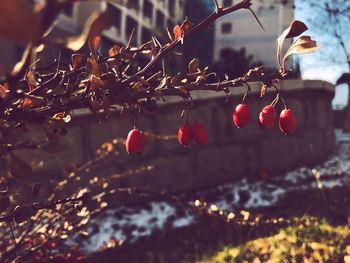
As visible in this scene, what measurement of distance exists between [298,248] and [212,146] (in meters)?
2.45

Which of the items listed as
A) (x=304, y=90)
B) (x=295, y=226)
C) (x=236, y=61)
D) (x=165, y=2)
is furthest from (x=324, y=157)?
(x=165, y=2)

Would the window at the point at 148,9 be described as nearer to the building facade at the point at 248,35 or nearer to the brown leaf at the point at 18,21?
the building facade at the point at 248,35

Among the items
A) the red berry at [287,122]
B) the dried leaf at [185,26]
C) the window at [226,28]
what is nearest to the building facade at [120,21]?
the window at [226,28]

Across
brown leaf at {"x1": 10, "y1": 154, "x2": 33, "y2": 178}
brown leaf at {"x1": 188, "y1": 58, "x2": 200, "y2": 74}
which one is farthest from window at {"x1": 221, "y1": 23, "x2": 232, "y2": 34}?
brown leaf at {"x1": 10, "y1": 154, "x2": 33, "y2": 178}

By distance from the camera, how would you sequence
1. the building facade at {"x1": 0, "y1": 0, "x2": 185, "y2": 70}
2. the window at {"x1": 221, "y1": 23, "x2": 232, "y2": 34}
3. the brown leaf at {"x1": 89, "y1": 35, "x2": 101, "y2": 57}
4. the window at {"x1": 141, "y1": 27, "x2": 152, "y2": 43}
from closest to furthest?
the brown leaf at {"x1": 89, "y1": 35, "x2": 101, "y2": 57}
the building facade at {"x1": 0, "y1": 0, "x2": 185, "y2": 70}
the window at {"x1": 141, "y1": 27, "x2": 152, "y2": 43}
the window at {"x1": 221, "y1": 23, "x2": 232, "y2": 34}

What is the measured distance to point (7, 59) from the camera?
53.2 ft

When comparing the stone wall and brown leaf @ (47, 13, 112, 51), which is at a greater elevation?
brown leaf @ (47, 13, 112, 51)

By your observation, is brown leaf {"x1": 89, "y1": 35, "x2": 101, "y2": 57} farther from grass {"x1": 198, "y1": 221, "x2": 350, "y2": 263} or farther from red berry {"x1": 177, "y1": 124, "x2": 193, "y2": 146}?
grass {"x1": 198, "y1": 221, "x2": 350, "y2": 263}

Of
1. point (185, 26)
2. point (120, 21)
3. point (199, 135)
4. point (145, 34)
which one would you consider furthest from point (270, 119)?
point (145, 34)

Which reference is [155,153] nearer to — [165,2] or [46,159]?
[46,159]

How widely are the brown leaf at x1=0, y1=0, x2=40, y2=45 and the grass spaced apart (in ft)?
8.37

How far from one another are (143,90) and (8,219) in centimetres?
64

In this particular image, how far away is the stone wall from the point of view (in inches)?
188

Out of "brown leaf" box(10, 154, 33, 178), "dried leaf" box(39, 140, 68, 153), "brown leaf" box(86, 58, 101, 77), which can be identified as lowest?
"dried leaf" box(39, 140, 68, 153)
